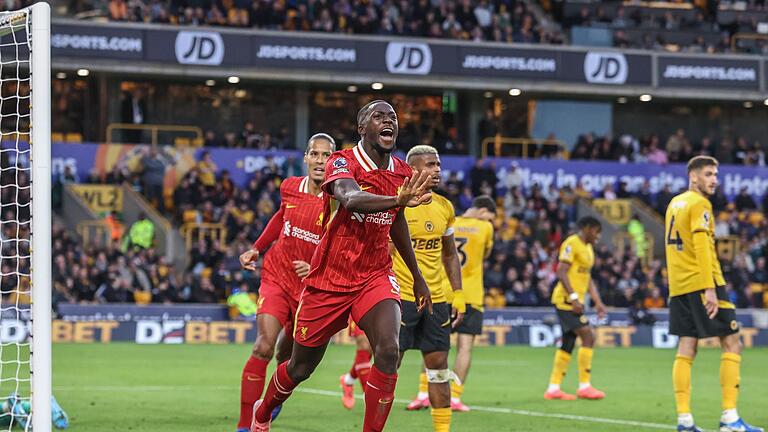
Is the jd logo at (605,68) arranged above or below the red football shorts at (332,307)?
above

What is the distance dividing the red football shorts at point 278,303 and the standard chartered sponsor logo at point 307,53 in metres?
25.0

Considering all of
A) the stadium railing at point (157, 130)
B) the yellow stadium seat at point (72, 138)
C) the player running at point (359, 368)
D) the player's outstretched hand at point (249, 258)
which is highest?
the stadium railing at point (157, 130)

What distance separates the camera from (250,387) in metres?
9.91

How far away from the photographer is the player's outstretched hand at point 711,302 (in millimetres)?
10805

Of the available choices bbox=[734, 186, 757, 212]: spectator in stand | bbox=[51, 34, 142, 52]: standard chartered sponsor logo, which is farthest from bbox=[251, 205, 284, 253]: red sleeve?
bbox=[734, 186, 757, 212]: spectator in stand

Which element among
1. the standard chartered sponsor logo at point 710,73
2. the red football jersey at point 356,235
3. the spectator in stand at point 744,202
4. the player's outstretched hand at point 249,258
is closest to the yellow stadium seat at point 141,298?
the spectator in stand at point 744,202

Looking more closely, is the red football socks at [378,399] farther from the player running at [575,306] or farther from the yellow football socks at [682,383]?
the player running at [575,306]

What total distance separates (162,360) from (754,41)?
2622 cm

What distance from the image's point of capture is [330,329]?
8.43m

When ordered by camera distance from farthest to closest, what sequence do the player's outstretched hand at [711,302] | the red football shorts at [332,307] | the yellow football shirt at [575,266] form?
the yellow football shirt at [575,266] < the player's outstretched hand at [711,302] < the red football shorts at [332,307]

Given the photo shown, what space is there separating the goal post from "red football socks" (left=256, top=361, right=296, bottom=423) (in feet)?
5.75

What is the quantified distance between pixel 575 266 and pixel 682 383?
4928mm

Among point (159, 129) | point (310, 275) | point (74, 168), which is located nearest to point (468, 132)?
point (159, 129)

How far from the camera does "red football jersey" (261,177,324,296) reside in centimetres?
1041
